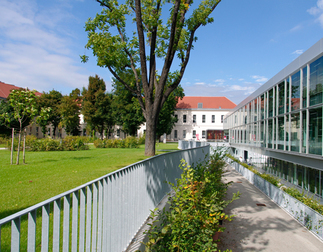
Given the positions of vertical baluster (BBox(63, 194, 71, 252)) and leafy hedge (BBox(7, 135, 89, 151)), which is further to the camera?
leafy hedge (BBox(7, 135, 89, 151))

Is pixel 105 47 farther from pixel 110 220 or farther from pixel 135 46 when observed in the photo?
pixel 110 220

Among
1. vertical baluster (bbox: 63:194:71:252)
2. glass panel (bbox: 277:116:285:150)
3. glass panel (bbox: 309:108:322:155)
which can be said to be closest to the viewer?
vertical baluster (bbox: 63:194:71:252)

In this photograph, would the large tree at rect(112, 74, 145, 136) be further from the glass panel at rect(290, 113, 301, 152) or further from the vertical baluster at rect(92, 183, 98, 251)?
the vertical baluster at rect(92, 183, 98, 251)

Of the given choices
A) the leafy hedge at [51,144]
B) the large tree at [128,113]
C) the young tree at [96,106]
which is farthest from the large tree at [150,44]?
the young tree at [96,106]

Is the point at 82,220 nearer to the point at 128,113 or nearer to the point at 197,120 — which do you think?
the point at 128,113

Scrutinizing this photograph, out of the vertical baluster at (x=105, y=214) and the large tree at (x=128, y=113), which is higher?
the large tree at (x=128, y=113)

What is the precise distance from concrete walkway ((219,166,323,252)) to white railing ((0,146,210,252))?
1.83 metres

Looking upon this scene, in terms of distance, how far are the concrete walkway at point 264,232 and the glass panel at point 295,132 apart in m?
4.99

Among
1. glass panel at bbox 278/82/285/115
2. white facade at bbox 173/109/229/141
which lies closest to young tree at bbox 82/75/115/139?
white facade at bbox 173/109/229/141

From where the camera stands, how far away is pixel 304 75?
1109cm

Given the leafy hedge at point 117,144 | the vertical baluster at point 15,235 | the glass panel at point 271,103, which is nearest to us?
the vertical baluster at point 15,235

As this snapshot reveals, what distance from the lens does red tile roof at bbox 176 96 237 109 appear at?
222 feet

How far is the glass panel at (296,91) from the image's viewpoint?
1174 cm

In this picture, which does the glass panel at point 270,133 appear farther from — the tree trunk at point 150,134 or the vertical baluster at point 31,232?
the vertical baluster at point 31,232
